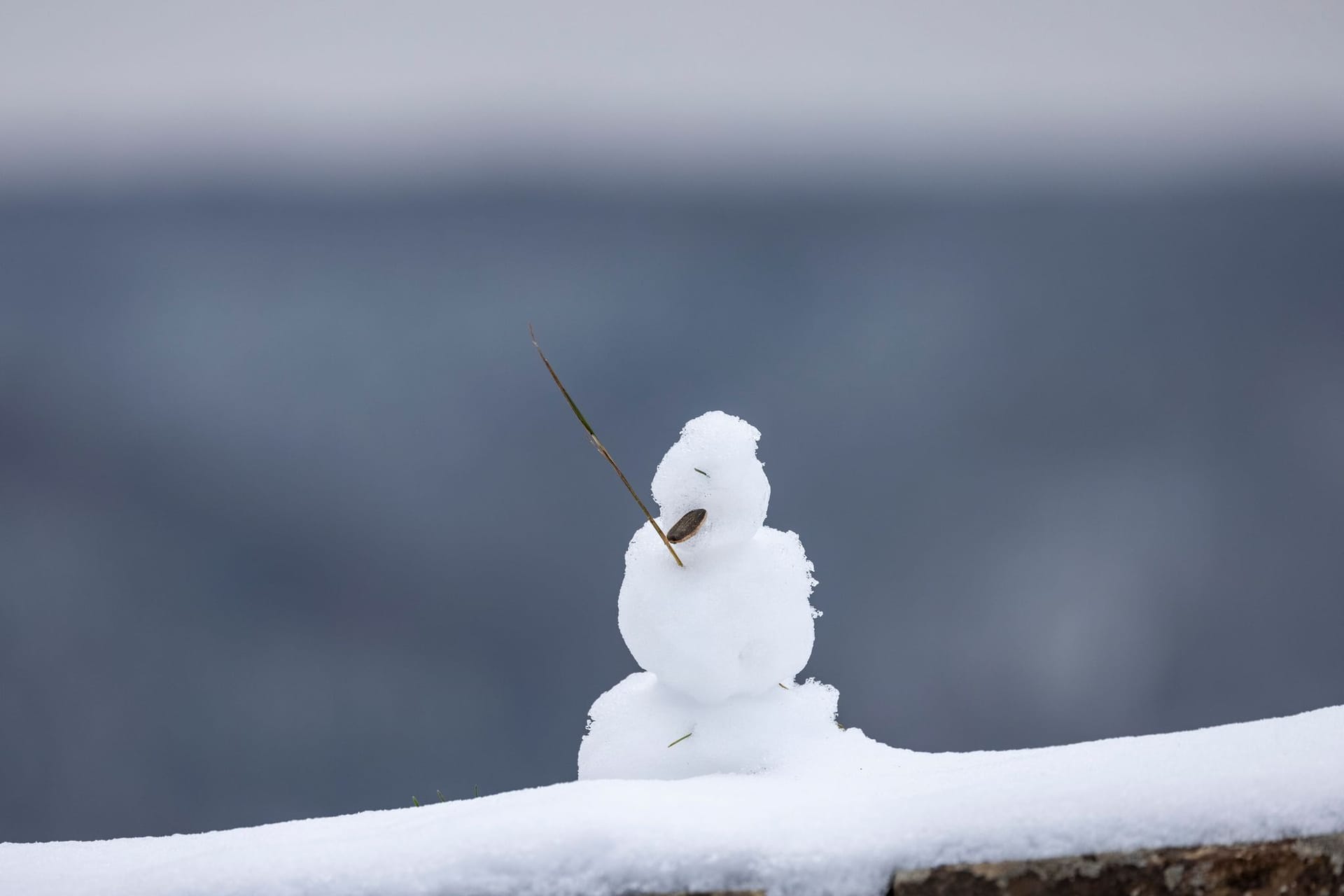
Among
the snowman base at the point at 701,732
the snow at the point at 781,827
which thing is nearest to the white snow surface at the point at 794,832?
the snow at the point at 781,827

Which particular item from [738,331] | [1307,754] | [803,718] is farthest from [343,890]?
[738,331]

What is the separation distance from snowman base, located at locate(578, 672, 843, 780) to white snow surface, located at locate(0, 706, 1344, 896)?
316mm

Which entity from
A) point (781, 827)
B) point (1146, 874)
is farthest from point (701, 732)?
point (1146, 874)

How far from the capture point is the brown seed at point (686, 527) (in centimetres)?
112

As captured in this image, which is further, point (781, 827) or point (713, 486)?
point (713, 486)

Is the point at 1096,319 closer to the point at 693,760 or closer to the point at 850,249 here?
the point at 850,249

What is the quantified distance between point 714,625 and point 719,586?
0.05 m

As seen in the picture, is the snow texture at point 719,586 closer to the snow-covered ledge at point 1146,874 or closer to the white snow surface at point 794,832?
the white snow surface at point 794,832

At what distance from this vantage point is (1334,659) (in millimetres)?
5000

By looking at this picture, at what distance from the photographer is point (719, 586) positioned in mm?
1130

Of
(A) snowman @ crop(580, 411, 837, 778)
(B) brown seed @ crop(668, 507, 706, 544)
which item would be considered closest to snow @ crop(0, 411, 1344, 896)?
(A) snowman @ crop(580, 411, 837, 778)

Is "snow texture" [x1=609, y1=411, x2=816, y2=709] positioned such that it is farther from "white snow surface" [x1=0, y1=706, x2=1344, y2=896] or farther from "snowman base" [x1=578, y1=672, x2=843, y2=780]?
"white snow surface" [x1=0, y1=706, x2=1344, y2=896]

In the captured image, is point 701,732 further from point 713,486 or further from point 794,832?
point 794,832

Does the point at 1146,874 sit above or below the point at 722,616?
below
